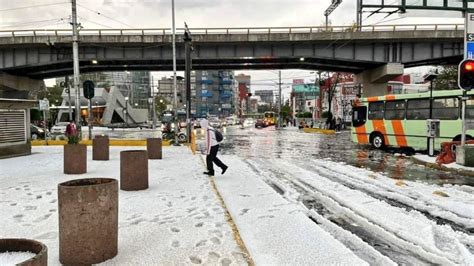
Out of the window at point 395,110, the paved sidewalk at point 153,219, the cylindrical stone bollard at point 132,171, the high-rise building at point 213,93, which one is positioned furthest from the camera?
the high-rise building at point 213,93

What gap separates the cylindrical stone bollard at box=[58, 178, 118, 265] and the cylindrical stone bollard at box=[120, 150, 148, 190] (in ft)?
14.3

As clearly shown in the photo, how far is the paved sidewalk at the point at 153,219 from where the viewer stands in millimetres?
4906

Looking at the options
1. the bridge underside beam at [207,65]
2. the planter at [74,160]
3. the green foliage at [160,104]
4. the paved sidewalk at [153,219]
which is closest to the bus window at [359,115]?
the paved sidewalk at [153,219]

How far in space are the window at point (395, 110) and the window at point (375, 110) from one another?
18.6 inches

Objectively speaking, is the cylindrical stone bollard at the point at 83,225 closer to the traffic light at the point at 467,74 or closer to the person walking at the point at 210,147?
the person walking at the point at 210,147

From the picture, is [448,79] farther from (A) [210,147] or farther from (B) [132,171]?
(B) [132,171]

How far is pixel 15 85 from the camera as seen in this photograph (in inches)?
1745

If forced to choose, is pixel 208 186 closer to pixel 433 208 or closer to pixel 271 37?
pixel 433 208

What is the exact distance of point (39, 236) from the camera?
556 cm

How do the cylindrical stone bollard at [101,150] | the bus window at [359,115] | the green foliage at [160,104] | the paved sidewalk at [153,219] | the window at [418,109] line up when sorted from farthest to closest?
the green foliage at [160,104] < the bus window at [359,115] < the window at [418,109] < the cylindrical stone bollard at [101,150] < the paved sidewalk at [153,219]

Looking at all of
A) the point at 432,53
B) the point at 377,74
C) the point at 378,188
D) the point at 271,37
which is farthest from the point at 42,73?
the point at 378,188

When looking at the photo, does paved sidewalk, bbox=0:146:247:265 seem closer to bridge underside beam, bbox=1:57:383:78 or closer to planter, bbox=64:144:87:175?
planter, bbox=64:144:87:175

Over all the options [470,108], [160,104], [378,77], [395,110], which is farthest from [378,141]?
[160,104]

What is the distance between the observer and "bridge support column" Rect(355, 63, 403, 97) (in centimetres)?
3794
